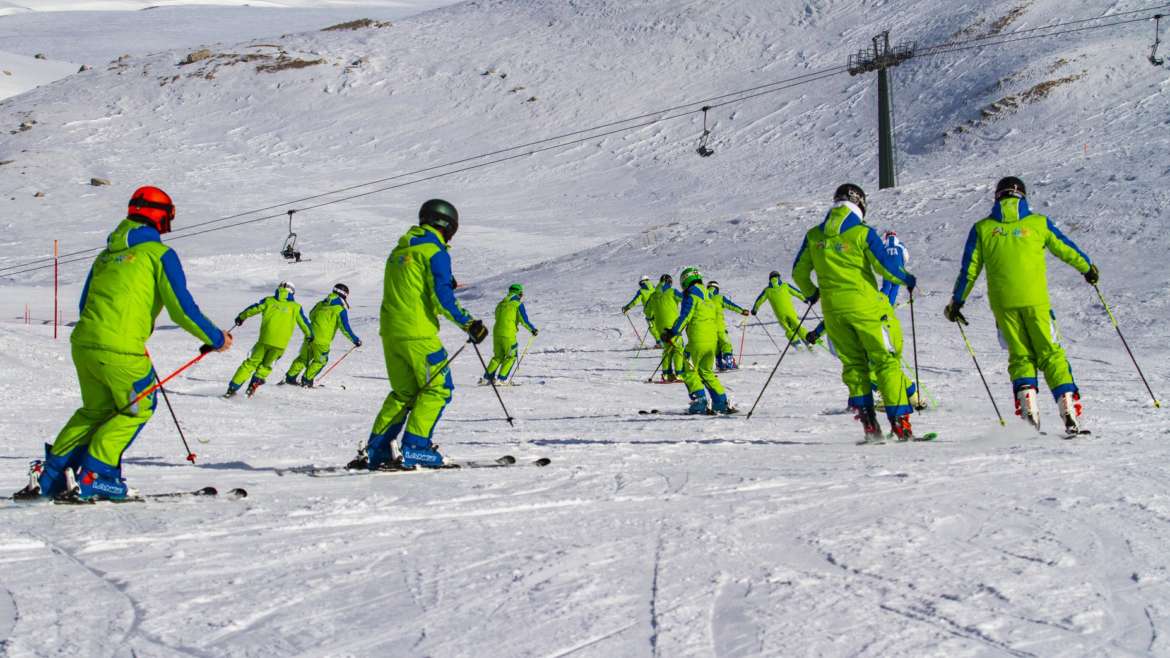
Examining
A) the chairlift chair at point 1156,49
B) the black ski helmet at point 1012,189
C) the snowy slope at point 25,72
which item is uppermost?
the snowy slope at point 25,72

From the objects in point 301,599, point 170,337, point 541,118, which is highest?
point 541,118

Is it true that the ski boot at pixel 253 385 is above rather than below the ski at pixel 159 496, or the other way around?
above

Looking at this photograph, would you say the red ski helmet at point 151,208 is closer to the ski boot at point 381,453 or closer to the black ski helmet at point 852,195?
the ski boot at point 381,453

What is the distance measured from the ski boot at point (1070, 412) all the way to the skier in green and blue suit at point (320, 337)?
10.7 m

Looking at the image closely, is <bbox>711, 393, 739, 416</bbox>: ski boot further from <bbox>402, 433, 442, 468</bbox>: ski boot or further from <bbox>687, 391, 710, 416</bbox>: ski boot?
<bbox>402, 433, 442, 468</bbox>: ski boot

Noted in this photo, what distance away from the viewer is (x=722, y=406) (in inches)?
462

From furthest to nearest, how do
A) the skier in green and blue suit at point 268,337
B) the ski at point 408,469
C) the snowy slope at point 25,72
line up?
the snowy slope at point 25,72, the skier in green and blue suit at point 268,337, the ski at point 408,469

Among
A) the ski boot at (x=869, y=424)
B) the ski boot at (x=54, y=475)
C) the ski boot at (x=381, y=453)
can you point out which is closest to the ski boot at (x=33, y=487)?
the ski boot at (x=54, y=475)

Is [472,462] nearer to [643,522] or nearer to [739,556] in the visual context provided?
[643,522]

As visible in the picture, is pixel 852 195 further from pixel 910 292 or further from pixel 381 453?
pixel 381 453

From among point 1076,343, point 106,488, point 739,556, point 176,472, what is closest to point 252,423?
point 176,472

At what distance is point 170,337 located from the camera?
24516 millimetres

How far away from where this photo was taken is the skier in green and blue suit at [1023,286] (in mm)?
7938

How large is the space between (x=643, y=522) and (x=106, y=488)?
2999 mm
